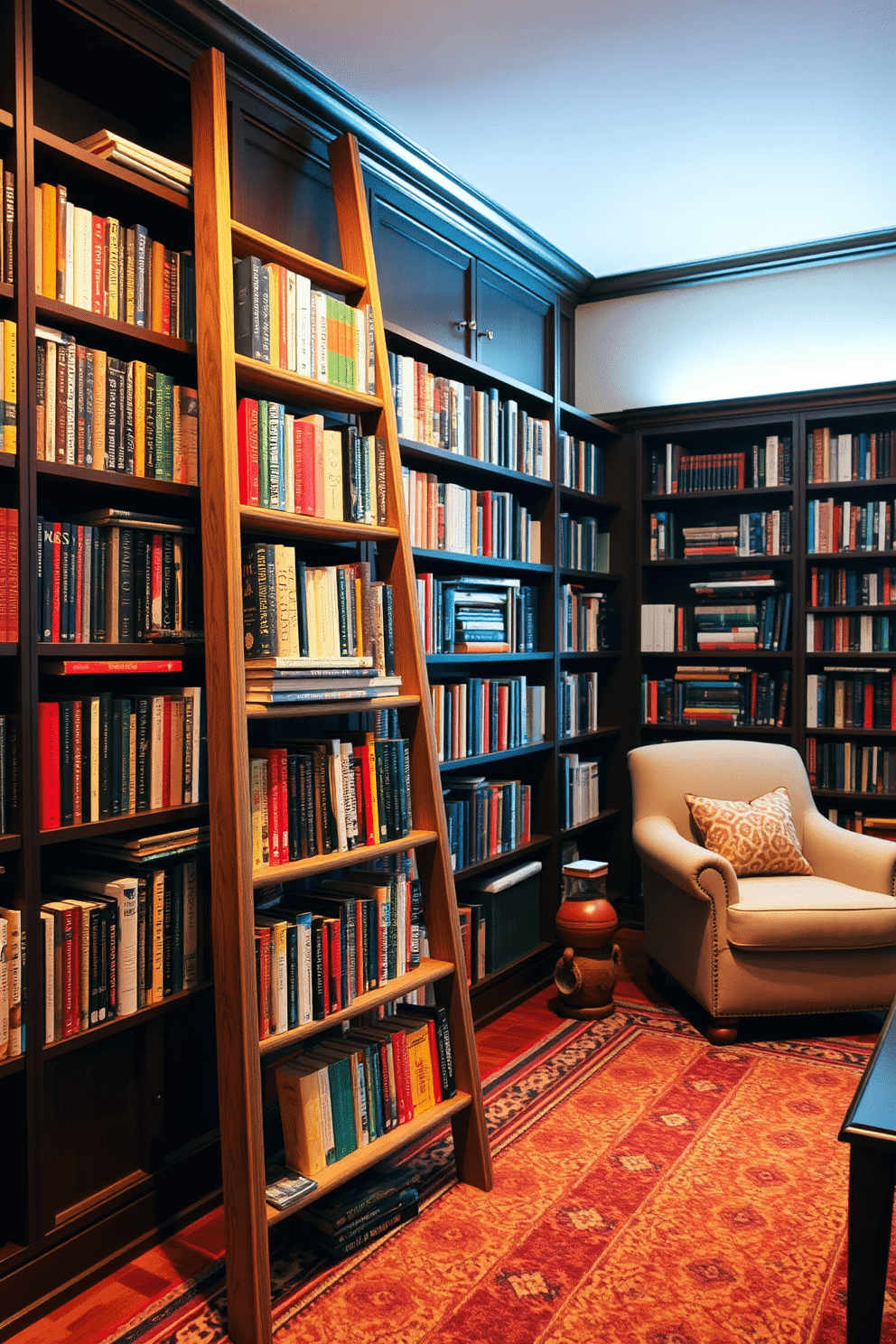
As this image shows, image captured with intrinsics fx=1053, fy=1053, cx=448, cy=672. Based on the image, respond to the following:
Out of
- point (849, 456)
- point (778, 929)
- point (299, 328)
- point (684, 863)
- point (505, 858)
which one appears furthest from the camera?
point (849, 456)

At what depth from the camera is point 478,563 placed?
11.4 feet

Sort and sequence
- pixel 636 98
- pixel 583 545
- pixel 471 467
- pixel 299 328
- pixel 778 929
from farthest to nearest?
pixel 583 545, pixel 471 467, pixel 778 929, pixel 636 98, pixel 299 328

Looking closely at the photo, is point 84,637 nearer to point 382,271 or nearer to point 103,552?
point 103,552

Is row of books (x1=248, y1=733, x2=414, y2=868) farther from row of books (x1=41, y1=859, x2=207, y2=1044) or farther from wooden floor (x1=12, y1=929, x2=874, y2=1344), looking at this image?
wooden floor (x1=12, y1=929, x2=874, y2=1344)

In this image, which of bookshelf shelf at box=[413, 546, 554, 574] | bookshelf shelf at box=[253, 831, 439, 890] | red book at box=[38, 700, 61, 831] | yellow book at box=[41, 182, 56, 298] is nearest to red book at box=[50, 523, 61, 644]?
red book at box=[38, 700, 61, 831]

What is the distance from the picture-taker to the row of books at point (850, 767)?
425 cm

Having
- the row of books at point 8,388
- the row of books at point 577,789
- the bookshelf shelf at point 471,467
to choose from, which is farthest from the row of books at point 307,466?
the row of books at point 577,789

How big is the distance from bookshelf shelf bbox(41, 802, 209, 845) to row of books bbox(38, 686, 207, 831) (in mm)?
17

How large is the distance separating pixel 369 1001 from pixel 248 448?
1217 mm

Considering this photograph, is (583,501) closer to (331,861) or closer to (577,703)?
(577,703)

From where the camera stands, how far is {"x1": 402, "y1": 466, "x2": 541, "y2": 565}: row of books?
3182 millimetres

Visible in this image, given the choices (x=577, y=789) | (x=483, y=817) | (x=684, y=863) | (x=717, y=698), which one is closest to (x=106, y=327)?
(x=483, y=817)

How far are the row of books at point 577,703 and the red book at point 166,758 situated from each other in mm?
2111

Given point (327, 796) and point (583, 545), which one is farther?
point (583, 545)
